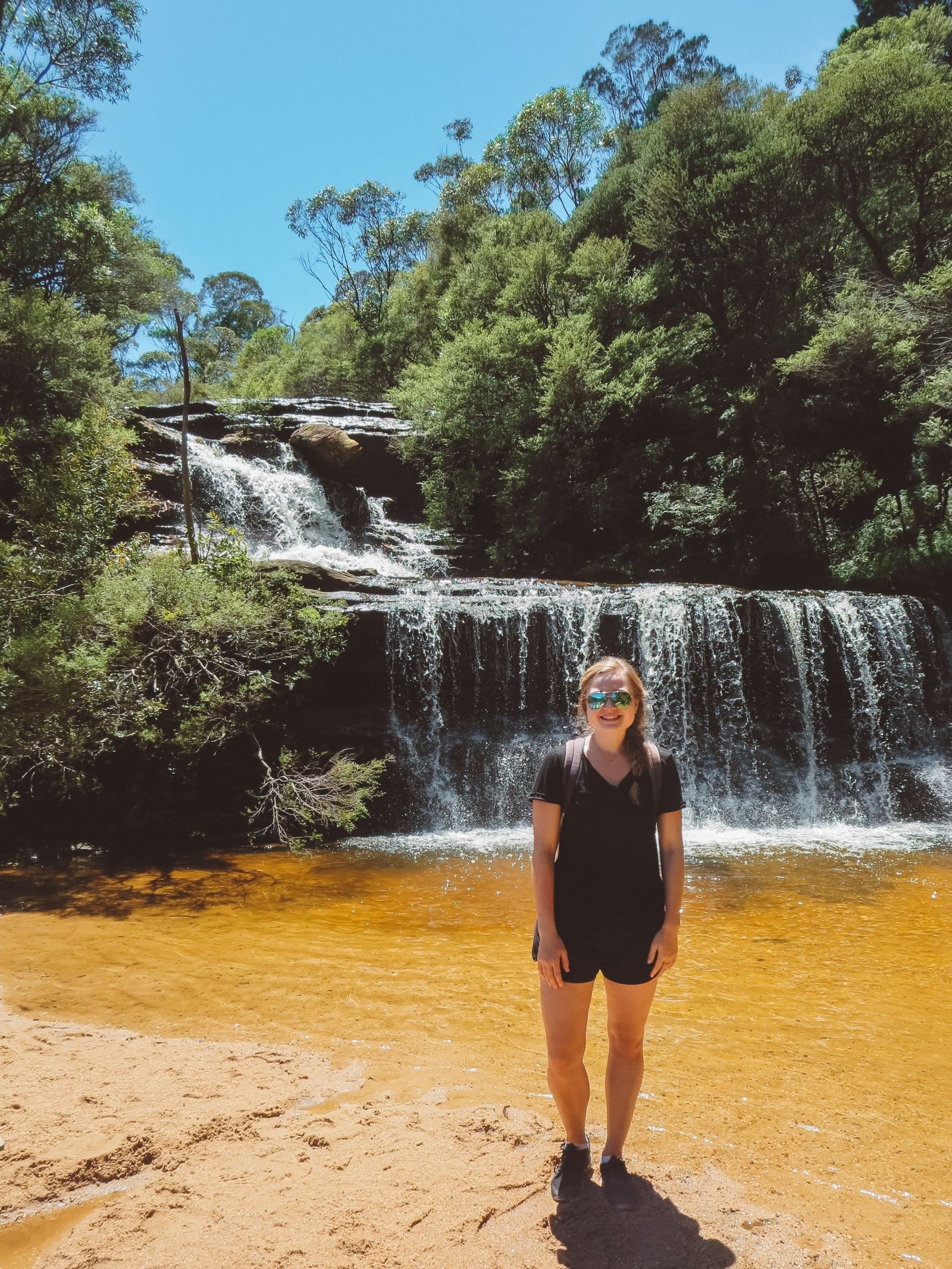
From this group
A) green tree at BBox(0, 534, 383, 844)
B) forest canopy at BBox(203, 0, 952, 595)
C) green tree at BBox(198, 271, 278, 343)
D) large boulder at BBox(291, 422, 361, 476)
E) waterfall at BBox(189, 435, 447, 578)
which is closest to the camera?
green tree at BBox(0, 534, 383, 844)

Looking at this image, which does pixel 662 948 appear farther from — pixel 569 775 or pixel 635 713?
pixel 635 713

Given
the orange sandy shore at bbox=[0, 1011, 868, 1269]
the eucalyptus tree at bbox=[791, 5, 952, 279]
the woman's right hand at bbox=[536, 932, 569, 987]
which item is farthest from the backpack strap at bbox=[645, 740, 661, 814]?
the eucalyptus tree at bbox=[791, 5, 952, 279]

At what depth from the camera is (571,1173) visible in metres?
2.30

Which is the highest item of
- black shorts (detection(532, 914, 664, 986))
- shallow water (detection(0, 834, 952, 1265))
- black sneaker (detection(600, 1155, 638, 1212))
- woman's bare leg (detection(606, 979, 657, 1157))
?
black shorts (detection(532, 914, 664, 986))

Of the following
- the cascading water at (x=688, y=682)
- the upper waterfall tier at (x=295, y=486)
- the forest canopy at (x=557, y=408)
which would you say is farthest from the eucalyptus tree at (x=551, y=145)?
the cascading water at (x=688, y=682)

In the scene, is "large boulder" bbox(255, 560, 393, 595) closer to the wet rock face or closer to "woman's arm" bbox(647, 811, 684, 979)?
the wet rock face

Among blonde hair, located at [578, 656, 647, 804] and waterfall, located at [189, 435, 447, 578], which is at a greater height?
waterfall, located at [189, 435, 447, 578]

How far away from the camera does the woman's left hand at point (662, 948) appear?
2.17 metres

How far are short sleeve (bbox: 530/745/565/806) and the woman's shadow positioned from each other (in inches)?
47.6

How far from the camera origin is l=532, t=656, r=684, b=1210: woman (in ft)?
7.12

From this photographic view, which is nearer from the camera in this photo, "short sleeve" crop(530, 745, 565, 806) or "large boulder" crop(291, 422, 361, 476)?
"short sleeve" crop(530, 745, 565, 806)

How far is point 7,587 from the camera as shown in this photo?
8.82 metres

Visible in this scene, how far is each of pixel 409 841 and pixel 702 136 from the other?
2071 centimetres

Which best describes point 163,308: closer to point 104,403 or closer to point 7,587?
point 104,403
